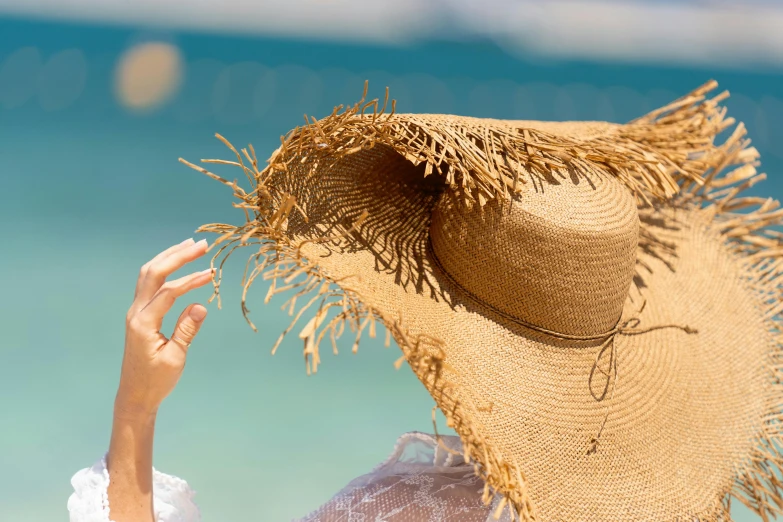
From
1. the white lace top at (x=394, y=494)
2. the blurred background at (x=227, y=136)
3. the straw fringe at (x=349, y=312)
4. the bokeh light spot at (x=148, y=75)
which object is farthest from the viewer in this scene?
the bokeh light spot at (x=148, y=75)

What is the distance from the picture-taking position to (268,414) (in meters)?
2.35

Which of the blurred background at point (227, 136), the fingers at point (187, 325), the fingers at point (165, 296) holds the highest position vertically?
the blurred background at point (227, 136)

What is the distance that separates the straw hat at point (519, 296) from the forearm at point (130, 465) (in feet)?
0.58

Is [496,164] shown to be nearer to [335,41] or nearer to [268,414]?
[268,414]

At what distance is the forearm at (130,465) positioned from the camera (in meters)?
0.79

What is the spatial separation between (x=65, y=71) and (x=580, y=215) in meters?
3.66

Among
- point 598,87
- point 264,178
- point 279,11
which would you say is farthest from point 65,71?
point 264,178

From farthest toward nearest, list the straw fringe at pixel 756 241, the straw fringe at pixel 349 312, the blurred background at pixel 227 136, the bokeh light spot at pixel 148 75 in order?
the bokeh light spot at pixel 148 75 → the blurred background at pixel 227 136 → the straw fringe at pixel 756 241 → the straw fringe at pixel 349 312

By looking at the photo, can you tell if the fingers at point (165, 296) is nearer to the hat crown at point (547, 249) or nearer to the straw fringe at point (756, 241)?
the hat crown at point (547, 249)

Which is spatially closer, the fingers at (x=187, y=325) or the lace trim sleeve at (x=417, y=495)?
the fingers at (x=187, y=325)

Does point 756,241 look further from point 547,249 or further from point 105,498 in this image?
point 105,498

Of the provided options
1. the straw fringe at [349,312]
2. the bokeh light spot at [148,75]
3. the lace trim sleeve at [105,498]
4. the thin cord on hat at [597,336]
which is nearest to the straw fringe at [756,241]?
the thin cord on hat at [597,336]

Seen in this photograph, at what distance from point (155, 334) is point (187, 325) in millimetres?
33

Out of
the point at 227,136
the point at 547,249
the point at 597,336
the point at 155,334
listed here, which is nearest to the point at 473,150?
the point at 547,249
